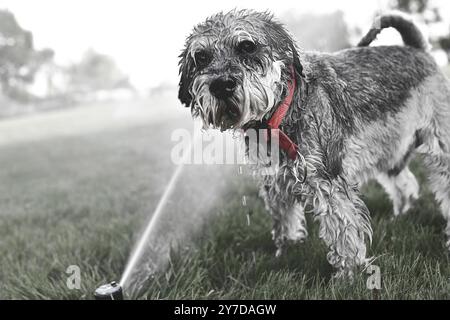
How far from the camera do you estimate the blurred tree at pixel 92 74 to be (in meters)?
86.5

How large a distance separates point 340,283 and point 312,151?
0.98 m

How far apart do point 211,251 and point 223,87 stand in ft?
5.81

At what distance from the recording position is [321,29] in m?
11.0

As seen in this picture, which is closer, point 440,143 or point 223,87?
point 223,87

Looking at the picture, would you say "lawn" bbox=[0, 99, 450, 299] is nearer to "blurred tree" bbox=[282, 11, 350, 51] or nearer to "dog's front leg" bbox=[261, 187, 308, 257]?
"dog's front leg" bbox=[261, 187, 308, 257]

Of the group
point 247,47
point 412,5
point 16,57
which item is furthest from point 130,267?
point 16,57

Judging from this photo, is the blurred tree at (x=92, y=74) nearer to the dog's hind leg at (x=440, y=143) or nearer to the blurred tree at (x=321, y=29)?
the blurred tree at (x=321, y=29)

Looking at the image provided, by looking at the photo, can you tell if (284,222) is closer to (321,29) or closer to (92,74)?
(321,29)

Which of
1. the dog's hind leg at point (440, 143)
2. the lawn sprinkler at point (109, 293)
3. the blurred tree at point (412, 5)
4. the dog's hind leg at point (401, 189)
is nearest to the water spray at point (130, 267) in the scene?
the lawn sprinkler at point (109, 293)

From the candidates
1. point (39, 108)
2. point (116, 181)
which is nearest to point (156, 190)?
point (116, 181)

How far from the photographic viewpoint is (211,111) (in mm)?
3299

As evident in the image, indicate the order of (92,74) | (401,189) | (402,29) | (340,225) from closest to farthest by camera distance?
(340,225)
(402,29)
(401,189)
(92,74)

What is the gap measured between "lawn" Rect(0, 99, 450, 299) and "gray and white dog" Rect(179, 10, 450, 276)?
0.27 m

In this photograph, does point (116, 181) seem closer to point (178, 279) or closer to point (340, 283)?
point (178, 279)
